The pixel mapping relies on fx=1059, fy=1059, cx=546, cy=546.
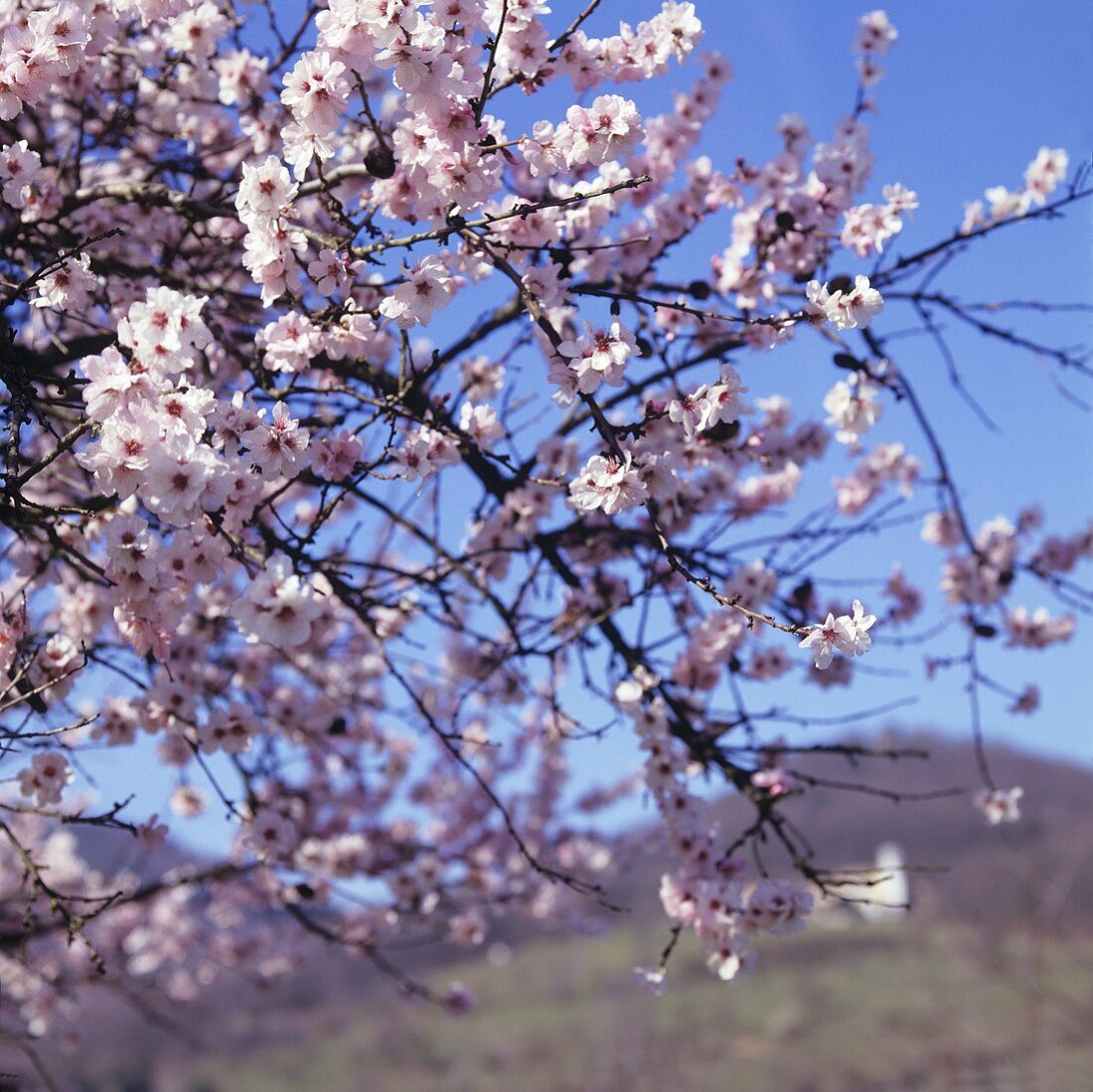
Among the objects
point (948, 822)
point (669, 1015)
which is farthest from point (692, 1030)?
point (948, 822)

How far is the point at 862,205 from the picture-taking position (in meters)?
3.92

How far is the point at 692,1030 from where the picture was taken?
118 ft

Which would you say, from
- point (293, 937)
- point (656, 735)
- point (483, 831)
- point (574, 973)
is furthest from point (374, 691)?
point (574, 973)

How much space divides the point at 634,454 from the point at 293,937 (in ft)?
26.8

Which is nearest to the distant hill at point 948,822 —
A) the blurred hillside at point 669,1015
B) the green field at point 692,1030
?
the blurred hillside at point 669,1015

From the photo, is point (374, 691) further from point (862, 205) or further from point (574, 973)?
point (574, 973)

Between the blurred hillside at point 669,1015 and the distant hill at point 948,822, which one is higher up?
the distant hill at point 948,822

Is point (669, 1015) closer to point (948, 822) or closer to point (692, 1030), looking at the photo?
point (692, 1030)

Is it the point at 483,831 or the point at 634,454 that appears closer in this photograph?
the point at 634,454

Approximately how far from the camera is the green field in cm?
3128

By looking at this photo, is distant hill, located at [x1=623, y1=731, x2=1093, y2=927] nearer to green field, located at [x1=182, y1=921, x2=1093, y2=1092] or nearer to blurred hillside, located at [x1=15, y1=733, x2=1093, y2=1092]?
blurred hillside, located at [x1=15, y1=733, x2=1093, y2=1092]

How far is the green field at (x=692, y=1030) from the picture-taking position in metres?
31.3

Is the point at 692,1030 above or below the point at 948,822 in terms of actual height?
below

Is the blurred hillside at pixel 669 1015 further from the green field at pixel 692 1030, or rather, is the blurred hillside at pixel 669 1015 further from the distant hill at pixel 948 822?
the distant hill at pixel 948 822
